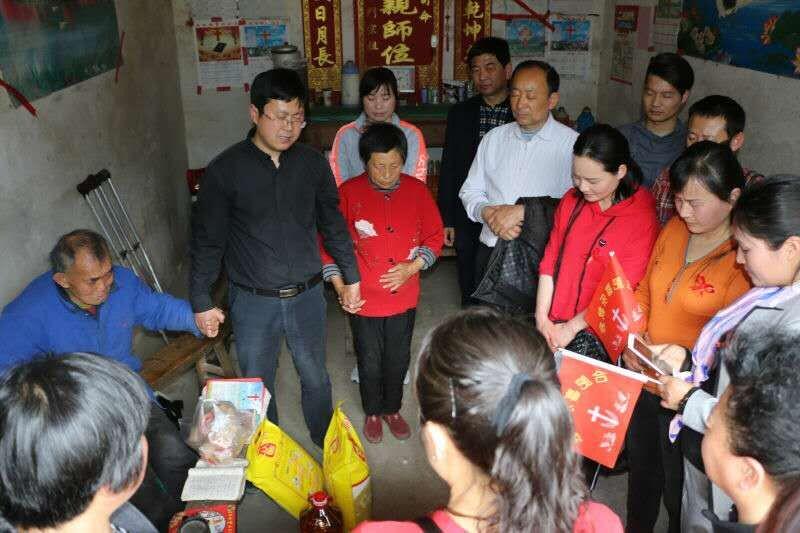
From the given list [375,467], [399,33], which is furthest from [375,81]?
[399,33]

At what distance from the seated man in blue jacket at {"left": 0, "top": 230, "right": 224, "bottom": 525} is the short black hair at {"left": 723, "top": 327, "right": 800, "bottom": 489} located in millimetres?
1606

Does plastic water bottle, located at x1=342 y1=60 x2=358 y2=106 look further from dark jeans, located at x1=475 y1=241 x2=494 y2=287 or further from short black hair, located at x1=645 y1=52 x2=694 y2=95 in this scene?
short black hair, located at x1=645 y1=52 x2=694 y2=95

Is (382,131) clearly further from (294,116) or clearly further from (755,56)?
(755,56)

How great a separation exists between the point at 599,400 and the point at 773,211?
60 centimetres

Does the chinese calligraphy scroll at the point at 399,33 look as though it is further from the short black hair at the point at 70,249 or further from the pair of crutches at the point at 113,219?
the short black hair at the point at 70,249

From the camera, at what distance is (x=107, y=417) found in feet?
3.22

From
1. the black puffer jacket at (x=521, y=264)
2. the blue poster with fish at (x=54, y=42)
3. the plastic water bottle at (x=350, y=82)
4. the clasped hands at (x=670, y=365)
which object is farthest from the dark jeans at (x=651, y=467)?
the plastic water bottle at (x=350, y=82)

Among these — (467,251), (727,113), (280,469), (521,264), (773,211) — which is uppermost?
(727,113)

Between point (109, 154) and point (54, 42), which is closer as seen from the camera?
point (54, 42)

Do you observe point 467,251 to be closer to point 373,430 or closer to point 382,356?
point 382,356

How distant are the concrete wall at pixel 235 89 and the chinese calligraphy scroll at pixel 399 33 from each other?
8 cm

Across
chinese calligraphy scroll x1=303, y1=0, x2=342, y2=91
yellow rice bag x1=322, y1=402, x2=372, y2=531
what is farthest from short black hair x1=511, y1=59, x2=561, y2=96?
chinese calligraphy scroll x1=303, y1=0, x2=342, y2=91

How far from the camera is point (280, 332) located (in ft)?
7.64

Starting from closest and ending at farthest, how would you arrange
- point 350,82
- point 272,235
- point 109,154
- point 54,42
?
1. point 272,235
2. point 54,42
3. point 109,154
4. point 350,82
